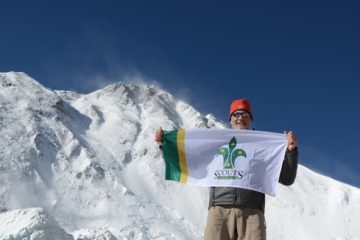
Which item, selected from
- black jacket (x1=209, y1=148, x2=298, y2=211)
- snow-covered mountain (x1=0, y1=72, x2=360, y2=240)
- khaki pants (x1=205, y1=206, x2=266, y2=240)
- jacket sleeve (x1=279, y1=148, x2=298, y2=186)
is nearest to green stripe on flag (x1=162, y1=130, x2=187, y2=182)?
A: black jacket (x1=209, y1=148, x2=298, y2=211)

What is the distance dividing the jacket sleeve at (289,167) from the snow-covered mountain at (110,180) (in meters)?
36.4

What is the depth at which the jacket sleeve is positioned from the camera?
499cm

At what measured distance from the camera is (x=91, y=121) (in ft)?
233

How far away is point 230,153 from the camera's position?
17.7ft

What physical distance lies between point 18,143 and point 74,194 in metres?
8.34

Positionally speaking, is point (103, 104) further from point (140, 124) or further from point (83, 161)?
point (83, 161)

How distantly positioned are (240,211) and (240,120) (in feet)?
3.10

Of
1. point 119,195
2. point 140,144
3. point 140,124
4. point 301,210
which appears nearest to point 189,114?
point 140,124

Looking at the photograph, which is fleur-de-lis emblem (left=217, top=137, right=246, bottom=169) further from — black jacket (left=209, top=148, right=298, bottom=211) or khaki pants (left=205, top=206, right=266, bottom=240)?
khaki pants (left=205, top=206, right=266, bottom=240)

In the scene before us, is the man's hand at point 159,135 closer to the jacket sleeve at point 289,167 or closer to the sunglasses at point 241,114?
the sunglasses at point 241,114

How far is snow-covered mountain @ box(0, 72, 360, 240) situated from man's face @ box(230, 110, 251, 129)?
3611cm

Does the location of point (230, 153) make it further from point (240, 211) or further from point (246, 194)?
point (240, 211)

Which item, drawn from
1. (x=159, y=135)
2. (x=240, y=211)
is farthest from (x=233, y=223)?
(x=159, y=135)

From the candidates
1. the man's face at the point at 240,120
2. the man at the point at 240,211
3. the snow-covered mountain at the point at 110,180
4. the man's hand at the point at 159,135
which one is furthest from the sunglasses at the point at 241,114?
the snow-covered mountain at the point at 110,180
